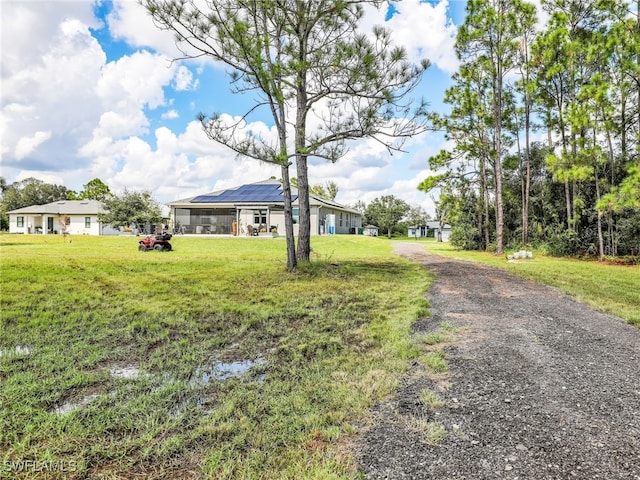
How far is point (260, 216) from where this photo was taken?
2589 cm

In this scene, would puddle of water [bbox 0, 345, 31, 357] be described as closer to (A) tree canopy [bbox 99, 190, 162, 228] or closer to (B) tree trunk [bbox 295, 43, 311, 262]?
(B) tree trunk [bbox 295, 43, 311, 262]

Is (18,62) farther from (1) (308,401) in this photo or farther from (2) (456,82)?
(2) (456,82)

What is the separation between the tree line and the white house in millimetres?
32740

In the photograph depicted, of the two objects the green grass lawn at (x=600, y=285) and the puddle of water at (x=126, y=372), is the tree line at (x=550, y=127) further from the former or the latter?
the puddle of water at (x=126, y=372)

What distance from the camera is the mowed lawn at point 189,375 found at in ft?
6.57

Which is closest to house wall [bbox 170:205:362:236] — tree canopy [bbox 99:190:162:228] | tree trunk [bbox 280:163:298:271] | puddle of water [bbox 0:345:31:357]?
tree canopy [bbox 99:190:162:228]

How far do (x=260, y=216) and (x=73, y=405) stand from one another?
23.6 m

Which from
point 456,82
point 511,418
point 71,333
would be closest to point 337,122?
point 71,333

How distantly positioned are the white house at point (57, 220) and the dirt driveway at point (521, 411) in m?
38.3

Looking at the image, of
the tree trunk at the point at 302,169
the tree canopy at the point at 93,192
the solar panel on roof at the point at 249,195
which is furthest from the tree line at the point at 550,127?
the tree canopy at the point at 93,192

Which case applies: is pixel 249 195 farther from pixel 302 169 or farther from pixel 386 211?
pixel 386 211

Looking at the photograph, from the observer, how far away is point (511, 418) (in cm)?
232

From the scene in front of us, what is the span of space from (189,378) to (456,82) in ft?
63.1

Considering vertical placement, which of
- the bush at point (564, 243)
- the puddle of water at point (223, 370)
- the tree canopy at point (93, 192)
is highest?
the tree canopy at point (93, 192)
